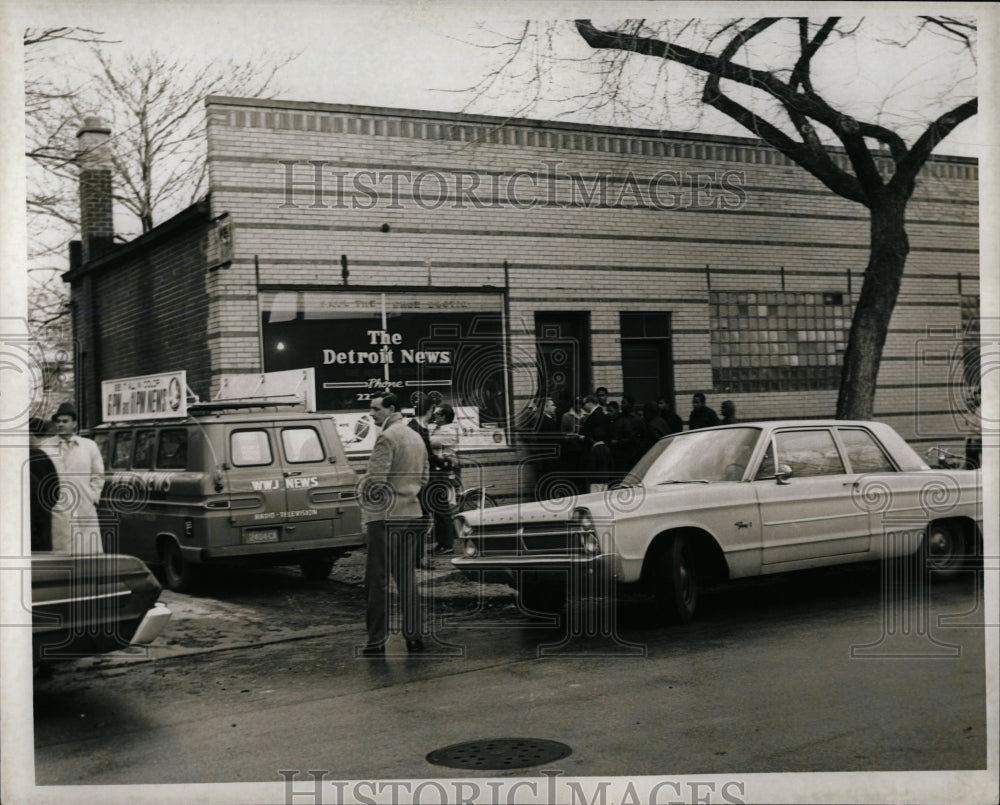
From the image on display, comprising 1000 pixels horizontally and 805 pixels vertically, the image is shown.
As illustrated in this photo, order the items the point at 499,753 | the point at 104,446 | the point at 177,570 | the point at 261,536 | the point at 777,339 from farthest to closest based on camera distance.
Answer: the point at 777,339 < the point at 261,536 < the point at 177,570 < the point at 104,446 < the point at 499,753

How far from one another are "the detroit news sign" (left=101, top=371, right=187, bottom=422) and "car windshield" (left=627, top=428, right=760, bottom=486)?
306cm

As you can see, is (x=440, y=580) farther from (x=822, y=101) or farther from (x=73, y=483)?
(x=822, y=101)

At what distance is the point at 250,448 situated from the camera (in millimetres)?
8422

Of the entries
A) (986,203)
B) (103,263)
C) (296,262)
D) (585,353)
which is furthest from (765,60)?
(103,263)

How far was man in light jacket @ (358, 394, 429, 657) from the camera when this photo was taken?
26.6 feet

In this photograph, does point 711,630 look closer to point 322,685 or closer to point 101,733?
point 322,685

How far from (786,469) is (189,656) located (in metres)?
4.27

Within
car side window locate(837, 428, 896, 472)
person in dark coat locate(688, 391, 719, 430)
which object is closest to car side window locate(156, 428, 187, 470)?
person in dark coat locate(688, 391, 719, 430)

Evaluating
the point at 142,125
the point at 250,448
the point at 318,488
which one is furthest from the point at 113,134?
the point at 318,488

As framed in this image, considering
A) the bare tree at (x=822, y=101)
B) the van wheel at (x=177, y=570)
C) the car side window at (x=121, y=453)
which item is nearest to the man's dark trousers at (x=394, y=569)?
the van wheel at (x=177, y=570)

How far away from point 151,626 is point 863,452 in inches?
200

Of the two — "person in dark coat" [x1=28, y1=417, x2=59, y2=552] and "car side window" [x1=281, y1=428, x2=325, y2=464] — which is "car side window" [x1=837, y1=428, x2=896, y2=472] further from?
"person in dark coat" [x1=28, y1=417, x2=59, y2=552]

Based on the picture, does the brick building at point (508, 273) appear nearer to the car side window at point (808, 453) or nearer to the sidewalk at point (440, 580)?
the car side window at point (808, 453)

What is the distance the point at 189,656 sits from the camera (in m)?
7.83
